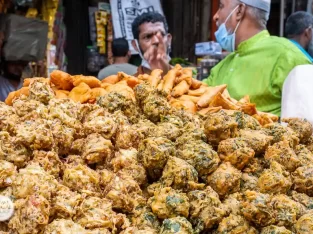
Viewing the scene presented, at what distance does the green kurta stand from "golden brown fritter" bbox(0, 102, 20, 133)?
72.8 inches

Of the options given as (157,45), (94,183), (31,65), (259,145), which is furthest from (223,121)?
(31,65)

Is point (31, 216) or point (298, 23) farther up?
point (298, 23)

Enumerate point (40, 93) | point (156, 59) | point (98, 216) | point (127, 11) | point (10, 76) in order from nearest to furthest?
point (98, 216), point (40, 93), point (156, 59), point (10, 76), point (127, 11)

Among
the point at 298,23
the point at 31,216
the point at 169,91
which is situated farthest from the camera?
the point at 298,23

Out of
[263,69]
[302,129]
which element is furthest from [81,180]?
[263,69]

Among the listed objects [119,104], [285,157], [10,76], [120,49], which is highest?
[119,104]

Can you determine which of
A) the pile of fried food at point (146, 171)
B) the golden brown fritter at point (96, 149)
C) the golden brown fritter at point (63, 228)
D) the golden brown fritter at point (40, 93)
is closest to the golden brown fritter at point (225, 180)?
the pile of fried food at point (146, 171)

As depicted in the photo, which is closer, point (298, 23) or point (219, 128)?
point (219, 128)

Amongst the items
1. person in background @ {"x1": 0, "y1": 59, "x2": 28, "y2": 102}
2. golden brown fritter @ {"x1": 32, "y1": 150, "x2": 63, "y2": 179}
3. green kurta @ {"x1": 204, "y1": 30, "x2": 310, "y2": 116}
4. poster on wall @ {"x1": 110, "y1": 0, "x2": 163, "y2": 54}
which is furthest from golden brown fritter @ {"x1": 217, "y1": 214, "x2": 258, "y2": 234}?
poster on wall @ {"x1": 110, "y1": 0, "x2": 163, "y2": 54}

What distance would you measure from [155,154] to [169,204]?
0.65ft

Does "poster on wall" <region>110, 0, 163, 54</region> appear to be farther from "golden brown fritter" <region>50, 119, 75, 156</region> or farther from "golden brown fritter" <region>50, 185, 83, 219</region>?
"golden brown fritter" <region>50, 185, 83, 219</region>

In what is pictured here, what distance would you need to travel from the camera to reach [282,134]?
1637mm

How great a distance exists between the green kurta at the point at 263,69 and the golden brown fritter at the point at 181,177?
1.70 m

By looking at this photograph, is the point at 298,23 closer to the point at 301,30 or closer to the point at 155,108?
the point at 301,30
